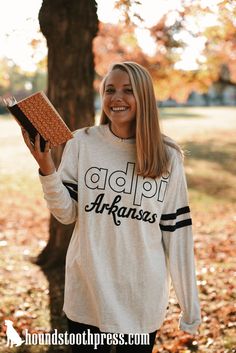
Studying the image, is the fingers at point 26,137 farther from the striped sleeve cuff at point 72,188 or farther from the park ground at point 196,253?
the park ground at point 196,253

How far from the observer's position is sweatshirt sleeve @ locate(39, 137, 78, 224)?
235 cm

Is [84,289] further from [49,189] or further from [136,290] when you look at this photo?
[49,189]

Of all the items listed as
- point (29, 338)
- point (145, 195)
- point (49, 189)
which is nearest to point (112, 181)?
point (145, 195)

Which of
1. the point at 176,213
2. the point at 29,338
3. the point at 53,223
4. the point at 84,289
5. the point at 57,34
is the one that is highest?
the point at 57,34

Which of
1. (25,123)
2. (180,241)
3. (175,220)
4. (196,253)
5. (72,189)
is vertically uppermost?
(25,123)

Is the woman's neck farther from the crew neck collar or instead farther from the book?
the book

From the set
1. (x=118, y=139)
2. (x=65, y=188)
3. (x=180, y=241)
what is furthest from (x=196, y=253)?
(x=65, y=188)

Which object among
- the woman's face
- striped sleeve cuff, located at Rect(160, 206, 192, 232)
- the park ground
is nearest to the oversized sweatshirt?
striped sleeve cuff, located at Rect(160, 206, 192, 232)

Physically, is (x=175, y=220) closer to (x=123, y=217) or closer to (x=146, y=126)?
(x=123, y=217)

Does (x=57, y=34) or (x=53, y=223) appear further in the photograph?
(x=53, y=223)

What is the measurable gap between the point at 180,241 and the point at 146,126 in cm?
74

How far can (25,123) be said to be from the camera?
228 cm

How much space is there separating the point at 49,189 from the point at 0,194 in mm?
9307

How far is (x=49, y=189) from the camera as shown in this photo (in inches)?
92.5
